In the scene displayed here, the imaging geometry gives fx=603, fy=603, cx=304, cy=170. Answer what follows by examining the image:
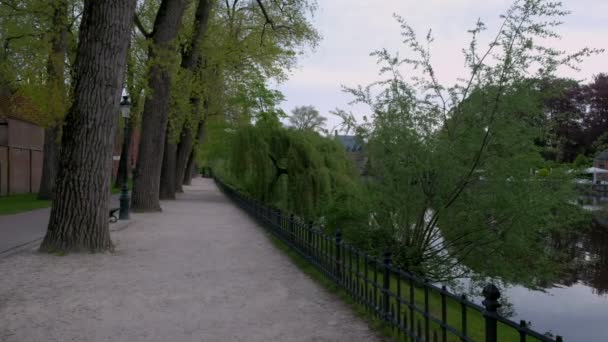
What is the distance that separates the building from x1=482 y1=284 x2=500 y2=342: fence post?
31.5 meters

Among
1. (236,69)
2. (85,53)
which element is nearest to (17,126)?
(236,69)

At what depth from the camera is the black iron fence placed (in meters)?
3.91

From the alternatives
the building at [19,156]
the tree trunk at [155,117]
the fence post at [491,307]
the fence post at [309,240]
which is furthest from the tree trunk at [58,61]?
the fence post at [491,307]

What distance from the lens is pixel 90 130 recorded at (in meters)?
10.3

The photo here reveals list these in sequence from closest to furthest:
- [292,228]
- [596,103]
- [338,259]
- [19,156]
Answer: [338,259], [292,228], [19,156], [596,103]

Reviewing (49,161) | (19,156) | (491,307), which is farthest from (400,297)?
(19,156)

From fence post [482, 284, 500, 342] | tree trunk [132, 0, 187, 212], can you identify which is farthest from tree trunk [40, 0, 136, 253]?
fence post [482, 284, 500, 342]

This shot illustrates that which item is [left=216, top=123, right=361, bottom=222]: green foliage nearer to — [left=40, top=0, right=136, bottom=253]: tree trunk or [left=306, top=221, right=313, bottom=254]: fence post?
[left=306, top=221, right=313, bottom=254]: fence post

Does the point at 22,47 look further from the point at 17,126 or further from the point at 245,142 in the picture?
the point at 17,126

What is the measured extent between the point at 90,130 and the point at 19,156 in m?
25.7

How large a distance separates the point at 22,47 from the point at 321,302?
65.6 feet

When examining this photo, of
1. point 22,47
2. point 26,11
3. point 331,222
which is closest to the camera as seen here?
point 331,222

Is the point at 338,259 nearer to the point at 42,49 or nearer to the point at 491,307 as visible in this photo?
the point at 491,307

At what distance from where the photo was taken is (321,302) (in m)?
7.13
